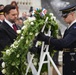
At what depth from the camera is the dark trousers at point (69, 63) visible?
4.77m

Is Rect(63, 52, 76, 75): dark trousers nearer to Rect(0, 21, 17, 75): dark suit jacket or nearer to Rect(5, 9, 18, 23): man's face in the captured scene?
Rect(0, 21, 17, 75): dark suit jacket

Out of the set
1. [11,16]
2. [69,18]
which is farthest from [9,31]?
[69,18]

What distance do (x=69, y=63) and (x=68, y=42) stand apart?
1.29 ft

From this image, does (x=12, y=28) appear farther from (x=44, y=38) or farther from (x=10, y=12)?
(x=44, y=38)

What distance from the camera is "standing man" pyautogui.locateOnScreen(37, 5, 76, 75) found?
457 centimetres

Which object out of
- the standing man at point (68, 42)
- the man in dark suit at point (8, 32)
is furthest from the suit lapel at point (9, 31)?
the standing man at point (68, 42)

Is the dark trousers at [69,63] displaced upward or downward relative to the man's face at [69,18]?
downward

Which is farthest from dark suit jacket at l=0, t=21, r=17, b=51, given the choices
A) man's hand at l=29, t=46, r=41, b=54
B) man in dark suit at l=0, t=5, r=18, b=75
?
man's hand at l=29, t=46, r=41, b=54

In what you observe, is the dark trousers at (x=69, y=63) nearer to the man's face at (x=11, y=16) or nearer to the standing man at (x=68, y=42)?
the standing man at (x=68, y=42)

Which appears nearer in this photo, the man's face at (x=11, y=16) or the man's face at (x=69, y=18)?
the man's face at (x=69, y=18)

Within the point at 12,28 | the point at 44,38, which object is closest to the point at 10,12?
the point at 12,28

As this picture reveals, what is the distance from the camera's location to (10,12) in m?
5.88

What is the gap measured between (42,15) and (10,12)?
1.08 metres

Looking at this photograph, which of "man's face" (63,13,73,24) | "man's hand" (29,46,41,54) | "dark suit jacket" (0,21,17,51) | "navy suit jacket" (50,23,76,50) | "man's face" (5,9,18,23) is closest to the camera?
"navy suit jacket" (50,23,76,50)
